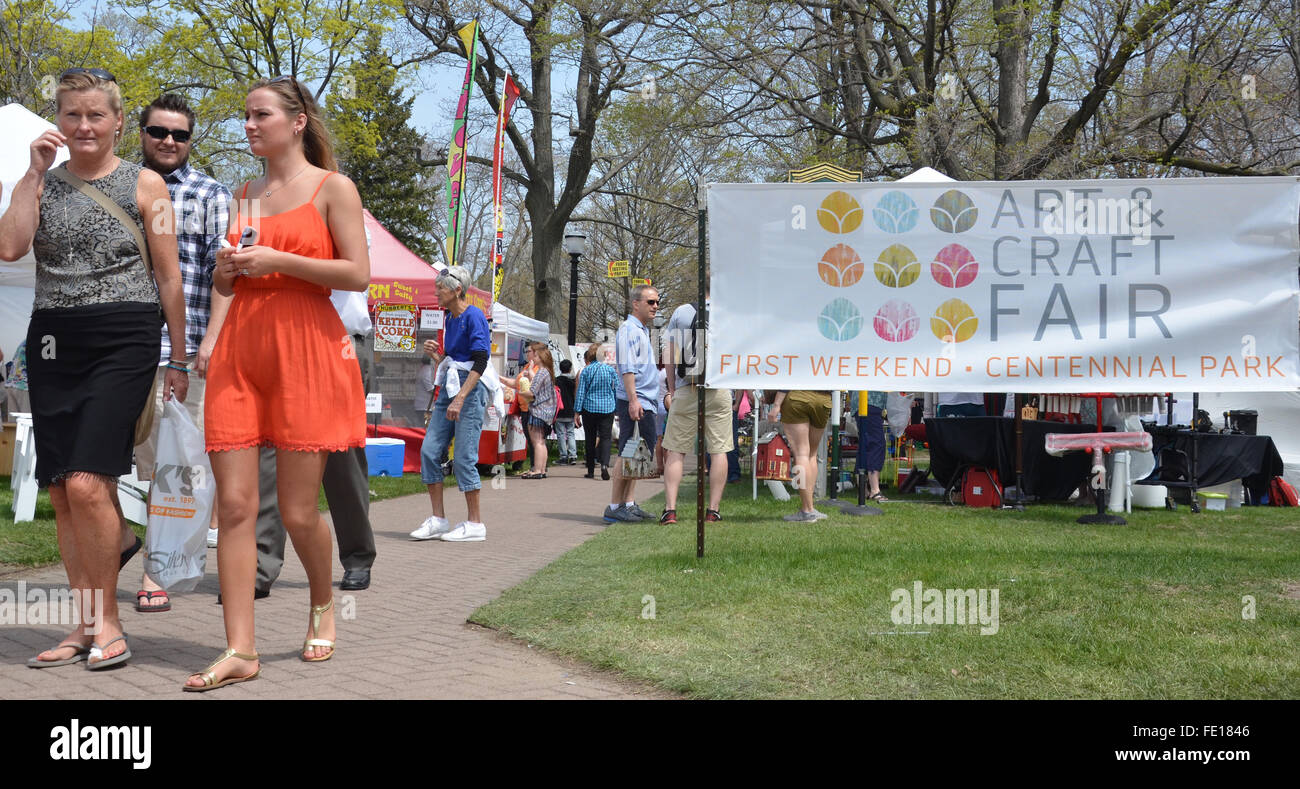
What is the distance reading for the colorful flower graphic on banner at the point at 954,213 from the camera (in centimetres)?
712

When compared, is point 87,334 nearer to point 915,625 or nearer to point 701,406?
point 701,406

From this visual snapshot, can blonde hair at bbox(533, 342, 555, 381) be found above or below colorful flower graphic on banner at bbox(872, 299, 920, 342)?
above

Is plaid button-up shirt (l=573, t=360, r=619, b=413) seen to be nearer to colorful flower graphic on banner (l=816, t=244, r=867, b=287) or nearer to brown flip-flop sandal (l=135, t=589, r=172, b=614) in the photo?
colorful flower graphic on banner (l=816, t=244, r=867, b=287)

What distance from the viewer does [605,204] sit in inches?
1804

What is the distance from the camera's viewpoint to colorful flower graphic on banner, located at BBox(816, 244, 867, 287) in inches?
280

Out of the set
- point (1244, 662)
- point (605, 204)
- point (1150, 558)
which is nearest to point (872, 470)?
point (1150, 558)

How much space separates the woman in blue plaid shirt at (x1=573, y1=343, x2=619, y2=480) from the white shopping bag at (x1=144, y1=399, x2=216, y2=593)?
10.5m

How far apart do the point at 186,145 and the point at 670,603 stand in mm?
3191

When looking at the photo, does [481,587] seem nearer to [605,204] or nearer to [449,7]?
[449,7]

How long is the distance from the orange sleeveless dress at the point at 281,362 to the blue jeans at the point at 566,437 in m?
16.0

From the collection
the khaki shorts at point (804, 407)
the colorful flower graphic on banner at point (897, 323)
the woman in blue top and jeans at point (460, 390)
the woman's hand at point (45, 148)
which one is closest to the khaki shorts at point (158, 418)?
the woman's hand at point (45, 148)

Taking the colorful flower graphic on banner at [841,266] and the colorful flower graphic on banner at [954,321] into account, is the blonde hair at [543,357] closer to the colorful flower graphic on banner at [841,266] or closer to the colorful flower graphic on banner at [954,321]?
the colorful flower graphic on banner at [841,266]

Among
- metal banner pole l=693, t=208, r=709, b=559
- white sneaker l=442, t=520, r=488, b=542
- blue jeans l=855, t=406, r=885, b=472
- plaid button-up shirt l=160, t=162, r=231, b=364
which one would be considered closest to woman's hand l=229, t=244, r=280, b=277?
plaid button-up shirt l=160, t=162, r=231, b=364

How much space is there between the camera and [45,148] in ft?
14.1
